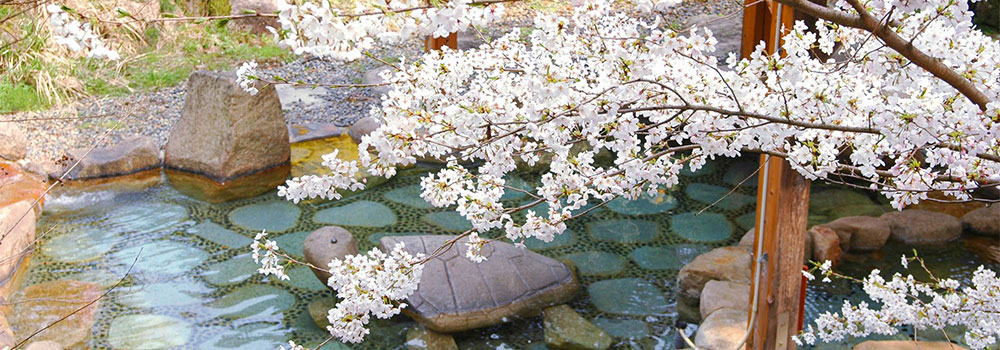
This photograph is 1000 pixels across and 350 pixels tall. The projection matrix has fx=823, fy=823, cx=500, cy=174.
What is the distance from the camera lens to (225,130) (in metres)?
5.04

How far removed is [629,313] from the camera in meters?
3.69

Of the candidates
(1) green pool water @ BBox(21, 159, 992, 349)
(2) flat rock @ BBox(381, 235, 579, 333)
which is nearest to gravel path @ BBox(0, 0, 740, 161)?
(1) green pool water @ BBox(21, 159, 992, 349)

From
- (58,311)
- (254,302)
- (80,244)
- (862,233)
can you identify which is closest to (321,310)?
(254,302)

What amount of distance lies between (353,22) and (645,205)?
378cm

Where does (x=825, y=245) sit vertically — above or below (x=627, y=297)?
above

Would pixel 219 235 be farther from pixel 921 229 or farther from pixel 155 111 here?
pixel 921 229

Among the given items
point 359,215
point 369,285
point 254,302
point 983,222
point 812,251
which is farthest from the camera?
point 359,215

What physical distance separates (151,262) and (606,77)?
3.14m

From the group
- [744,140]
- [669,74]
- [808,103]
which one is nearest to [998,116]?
[808,103]

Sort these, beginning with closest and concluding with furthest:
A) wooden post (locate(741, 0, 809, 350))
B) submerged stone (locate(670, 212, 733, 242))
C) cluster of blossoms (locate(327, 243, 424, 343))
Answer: cluster of blossoms (locate(327, 243, 424, 343)), wooden post (locate(741, 0, 809, 350)), submerged stone (locate(670, 212, 733, 242))

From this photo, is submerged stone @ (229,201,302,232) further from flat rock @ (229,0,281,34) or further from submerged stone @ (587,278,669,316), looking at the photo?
flat rock @ (229,0,281,34)

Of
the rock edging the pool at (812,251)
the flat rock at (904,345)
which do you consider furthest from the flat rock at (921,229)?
the flat rock at (904,345)

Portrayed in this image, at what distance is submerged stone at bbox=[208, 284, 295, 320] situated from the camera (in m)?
3.68

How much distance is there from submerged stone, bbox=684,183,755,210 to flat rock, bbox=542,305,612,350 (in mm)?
1640
